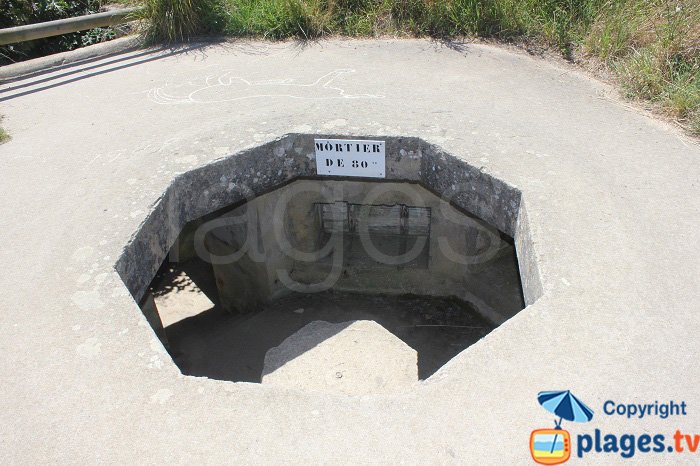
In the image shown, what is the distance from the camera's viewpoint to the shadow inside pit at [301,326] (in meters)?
5.10

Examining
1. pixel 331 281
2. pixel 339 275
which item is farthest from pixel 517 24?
pixel 331 281

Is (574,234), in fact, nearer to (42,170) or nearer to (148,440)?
(148,440)

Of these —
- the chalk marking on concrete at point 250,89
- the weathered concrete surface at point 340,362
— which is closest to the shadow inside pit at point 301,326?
the weathered concrete surface at point 340,362

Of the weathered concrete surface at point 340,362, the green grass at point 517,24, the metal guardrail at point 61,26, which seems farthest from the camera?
the metal guardrail at point 61,26

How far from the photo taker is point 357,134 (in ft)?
12.1

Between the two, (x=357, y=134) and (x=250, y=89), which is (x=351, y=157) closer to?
(x=357, y=134)

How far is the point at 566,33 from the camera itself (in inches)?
192

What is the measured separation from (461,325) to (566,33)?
2.65m

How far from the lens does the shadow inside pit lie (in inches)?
201

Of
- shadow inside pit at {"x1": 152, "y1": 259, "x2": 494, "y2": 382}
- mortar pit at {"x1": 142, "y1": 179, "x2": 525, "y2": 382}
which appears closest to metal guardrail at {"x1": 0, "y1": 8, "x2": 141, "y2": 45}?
mortar pit at {"x1": 142, "y1": 179, "x2": 525, "y2": 382}

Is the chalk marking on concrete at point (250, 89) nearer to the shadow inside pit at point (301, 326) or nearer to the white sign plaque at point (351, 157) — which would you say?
the white sign plaque at point (351, 157)

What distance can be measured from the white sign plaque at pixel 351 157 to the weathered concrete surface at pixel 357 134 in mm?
95

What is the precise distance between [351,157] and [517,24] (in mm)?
2300

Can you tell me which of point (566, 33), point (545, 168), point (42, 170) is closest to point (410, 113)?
point (545, 168)
